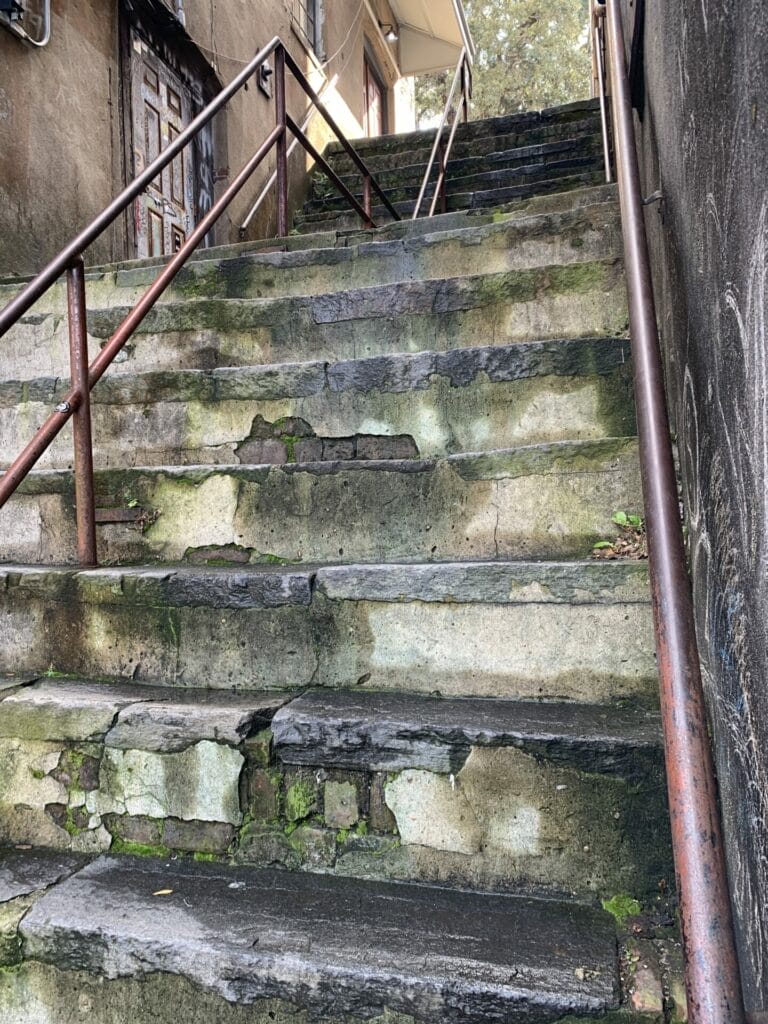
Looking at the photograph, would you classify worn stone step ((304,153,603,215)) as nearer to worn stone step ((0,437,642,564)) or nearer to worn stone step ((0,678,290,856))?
worn stone step ((0,437,642,564))

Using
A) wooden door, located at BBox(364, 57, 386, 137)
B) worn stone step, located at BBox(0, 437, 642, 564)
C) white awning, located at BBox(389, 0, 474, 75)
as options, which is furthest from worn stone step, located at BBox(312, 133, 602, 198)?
white awning, located at BBox(389, 0, 474, 75)

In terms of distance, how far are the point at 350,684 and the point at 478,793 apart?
1.48 feet

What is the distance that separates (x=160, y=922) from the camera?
131 cm

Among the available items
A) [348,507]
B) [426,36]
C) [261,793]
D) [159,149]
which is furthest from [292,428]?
[426,36]

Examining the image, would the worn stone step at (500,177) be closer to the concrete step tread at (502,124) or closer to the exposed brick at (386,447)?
the concrete step tread at (502,124)

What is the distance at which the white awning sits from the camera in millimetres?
11336

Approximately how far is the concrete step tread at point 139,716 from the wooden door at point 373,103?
447 inches

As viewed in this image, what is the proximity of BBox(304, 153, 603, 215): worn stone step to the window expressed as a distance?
2784mm

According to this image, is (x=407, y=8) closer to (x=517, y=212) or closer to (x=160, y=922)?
(x=517, y=212)

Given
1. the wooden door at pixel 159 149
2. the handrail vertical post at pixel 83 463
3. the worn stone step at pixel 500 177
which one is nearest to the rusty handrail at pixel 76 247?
the handrail vertical post at pixel 83 463

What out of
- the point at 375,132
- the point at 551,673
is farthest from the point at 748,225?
the point at 375,132

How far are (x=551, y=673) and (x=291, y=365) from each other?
1.36 m

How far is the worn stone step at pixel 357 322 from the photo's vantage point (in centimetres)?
248

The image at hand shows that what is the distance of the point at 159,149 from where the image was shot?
5.60m
